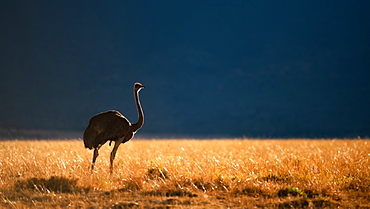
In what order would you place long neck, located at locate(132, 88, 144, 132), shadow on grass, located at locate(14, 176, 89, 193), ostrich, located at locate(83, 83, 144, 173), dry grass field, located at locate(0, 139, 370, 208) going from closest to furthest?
dry grass field, located at locate(0, 139, 370, 208)
shadow on grass, located at locate(14, 176, 89, 193)
ostrich, located at locate(83, 83, 144, 173)
long neck, located at locate(132, 88, 144, 132)

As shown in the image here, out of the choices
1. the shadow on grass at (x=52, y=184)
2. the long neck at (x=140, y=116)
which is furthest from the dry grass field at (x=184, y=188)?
the long neck at (x=140, y=116)

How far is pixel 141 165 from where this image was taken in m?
12.5

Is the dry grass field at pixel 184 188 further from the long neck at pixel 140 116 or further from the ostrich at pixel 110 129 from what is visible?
the long neck at pixel 140 116

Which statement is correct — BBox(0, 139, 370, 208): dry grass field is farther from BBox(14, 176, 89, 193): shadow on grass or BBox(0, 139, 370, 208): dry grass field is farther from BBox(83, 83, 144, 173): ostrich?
BBox(83, 83, 144, 173): ostrich

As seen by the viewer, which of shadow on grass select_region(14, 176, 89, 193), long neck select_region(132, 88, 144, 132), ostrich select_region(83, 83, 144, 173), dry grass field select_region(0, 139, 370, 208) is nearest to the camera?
dry grass field select_region(0, 139, 370, 208)

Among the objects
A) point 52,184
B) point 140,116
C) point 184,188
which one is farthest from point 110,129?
point 184,188

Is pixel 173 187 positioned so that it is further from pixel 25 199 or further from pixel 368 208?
pixel 368 208

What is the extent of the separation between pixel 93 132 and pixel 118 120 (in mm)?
909

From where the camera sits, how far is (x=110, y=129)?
1109cm

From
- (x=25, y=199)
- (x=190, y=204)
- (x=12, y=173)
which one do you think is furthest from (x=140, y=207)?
(x=12, y=173)

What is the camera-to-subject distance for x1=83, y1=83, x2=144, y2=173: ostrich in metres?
11.1

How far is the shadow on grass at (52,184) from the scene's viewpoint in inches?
361

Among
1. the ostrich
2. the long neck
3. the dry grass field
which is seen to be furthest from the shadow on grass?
the long neck

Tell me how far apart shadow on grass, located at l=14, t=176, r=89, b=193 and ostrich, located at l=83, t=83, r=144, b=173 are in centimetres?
155
